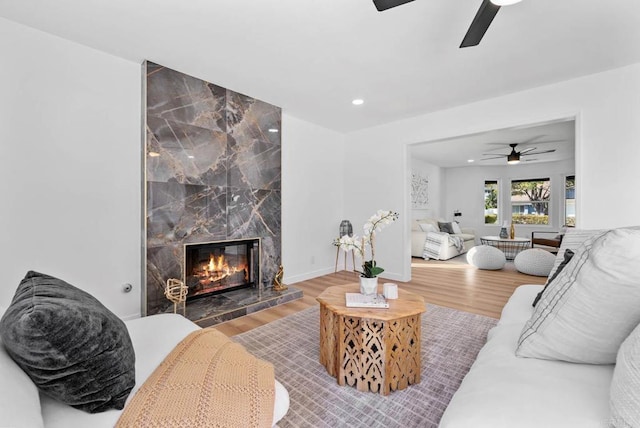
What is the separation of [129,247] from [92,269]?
0.32 meters

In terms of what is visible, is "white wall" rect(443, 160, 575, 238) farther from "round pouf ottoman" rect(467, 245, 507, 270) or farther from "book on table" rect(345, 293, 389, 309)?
"book on table" rect(345, 293, 389, 309)

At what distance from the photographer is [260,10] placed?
2008 millimetres

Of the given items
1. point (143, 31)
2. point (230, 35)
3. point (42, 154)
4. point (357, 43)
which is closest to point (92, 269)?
point (42, 154)

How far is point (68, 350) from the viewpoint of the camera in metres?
0.82

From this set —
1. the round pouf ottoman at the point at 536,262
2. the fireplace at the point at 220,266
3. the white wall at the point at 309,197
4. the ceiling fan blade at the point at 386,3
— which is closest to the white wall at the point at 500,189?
the round pouf ottoman at the point at 536,262

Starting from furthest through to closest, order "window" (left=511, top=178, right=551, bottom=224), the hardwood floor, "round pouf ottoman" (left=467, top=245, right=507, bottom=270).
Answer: "window" (left=511, top=178, right=551, bottom=224) < "round pouf ottoman" (left=467, top=245, right=507, bottom=270) < the hardwood floor

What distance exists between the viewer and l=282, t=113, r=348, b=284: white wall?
4.20m

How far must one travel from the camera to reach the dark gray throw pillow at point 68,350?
0.79 metres

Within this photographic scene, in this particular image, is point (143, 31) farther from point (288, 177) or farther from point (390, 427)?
point (390, 427)

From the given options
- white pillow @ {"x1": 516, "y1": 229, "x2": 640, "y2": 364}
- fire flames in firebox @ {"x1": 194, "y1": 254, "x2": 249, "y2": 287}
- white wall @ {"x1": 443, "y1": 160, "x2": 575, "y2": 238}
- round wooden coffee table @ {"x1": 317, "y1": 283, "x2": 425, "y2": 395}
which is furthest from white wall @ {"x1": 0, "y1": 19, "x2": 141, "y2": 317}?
white wall @ {"x1": 443, "y1": 160, "x2": 575, "y2": 238}

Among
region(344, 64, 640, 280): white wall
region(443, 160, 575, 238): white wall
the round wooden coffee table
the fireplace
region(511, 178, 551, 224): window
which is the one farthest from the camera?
region(511, 178, 551, 224): window

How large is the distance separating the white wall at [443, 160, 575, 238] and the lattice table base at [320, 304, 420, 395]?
8.00m

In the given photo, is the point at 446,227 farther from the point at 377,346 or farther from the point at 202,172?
the point at 377,346

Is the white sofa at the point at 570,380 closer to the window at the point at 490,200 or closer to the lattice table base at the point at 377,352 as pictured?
the lattice table base at the point at 377,352
